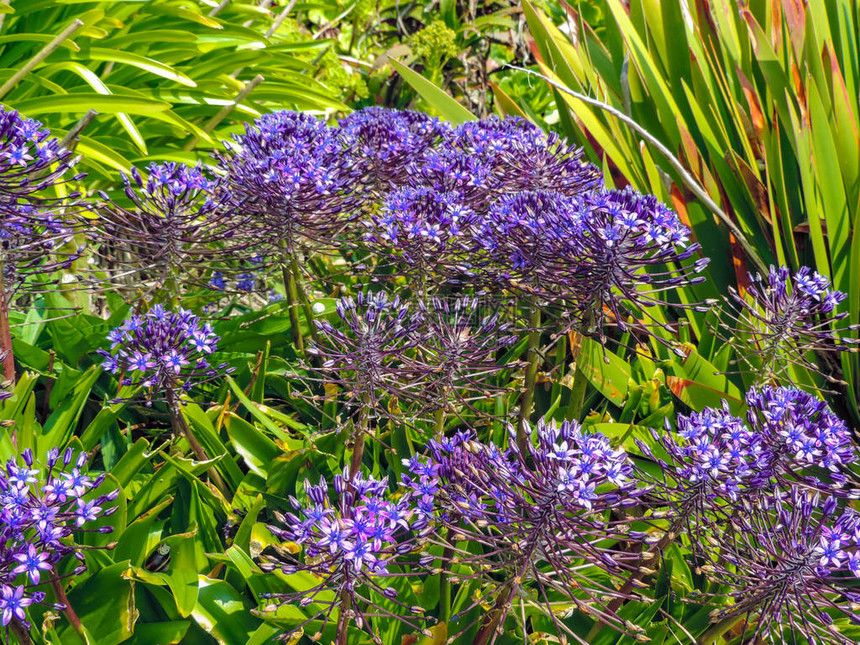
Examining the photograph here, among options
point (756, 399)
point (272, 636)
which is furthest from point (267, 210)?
point (756, 399)

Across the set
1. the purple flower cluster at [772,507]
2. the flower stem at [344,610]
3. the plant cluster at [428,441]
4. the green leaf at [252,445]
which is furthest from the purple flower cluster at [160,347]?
the purple flower cluster at [772,507]

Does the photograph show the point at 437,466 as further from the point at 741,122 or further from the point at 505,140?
the point at 741,122

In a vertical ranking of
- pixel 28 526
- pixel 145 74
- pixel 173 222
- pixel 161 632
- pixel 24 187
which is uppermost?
pixel 145 74

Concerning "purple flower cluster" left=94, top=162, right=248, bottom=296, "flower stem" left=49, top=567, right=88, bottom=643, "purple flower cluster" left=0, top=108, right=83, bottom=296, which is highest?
"purple flower cluster" left=0, top=108, right=83, bottom=296

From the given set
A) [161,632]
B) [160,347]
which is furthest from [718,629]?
[160,347]

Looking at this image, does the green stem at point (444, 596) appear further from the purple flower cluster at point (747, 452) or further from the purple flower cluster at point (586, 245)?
the purple flower cluster at point (586, 245)

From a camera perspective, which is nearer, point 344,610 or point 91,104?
point 344,610

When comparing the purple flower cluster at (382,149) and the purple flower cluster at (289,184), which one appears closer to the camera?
the purple flower cluster at (289,184)

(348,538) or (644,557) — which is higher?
(348,538)

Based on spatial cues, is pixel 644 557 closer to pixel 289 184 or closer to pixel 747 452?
pixel 747 452

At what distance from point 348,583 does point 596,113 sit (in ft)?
8.76

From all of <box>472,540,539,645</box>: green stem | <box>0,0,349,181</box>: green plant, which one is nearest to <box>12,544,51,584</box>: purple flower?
<box>472,540,539,645</box>: green stem

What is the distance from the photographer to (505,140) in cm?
262

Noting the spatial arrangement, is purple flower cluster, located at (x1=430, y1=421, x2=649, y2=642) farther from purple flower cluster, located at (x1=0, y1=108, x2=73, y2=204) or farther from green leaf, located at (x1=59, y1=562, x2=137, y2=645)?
purple flower cluster, located at (x1=0, y1=108, x2=73, y2=204)
